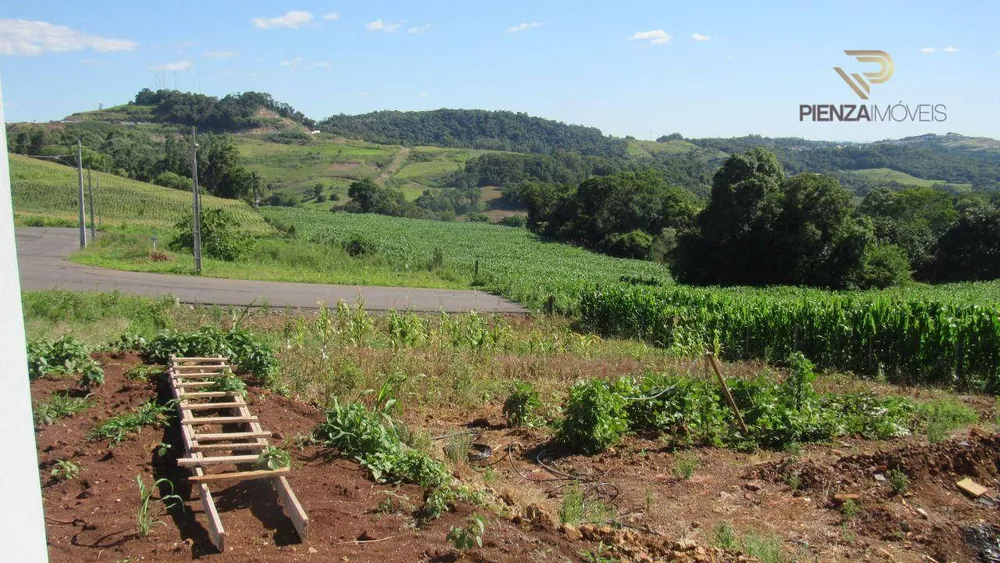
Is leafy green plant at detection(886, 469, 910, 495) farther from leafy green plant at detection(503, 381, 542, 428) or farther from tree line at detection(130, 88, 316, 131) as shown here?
tree line at detection(130, 88, 316, 131)

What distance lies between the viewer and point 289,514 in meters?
5.40

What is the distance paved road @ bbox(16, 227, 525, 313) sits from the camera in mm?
24047

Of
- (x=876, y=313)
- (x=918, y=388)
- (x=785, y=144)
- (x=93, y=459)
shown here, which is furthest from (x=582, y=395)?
(x=785, y=144)

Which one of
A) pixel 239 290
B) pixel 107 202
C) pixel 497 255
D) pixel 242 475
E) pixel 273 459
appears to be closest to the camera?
pixel 242 475

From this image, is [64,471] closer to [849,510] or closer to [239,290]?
[849,510]

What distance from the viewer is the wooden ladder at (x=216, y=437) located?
5285 millimetres

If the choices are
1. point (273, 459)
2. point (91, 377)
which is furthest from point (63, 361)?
point (273, 459)

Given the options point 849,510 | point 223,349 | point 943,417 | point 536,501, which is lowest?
point 943,417

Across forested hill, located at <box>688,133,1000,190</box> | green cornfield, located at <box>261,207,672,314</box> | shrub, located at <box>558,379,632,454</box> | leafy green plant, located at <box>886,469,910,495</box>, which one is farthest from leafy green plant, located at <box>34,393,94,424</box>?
forested hill, located at <box>688,133,1000,190</box>

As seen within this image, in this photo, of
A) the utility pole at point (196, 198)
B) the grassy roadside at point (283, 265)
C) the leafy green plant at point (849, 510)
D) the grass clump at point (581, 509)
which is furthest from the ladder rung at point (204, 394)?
the grassy roadside at point (283, 265)

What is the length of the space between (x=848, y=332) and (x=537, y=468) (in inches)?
437

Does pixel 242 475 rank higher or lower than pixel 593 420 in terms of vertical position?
higher

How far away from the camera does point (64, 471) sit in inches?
226

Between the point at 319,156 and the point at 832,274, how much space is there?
11675cm
